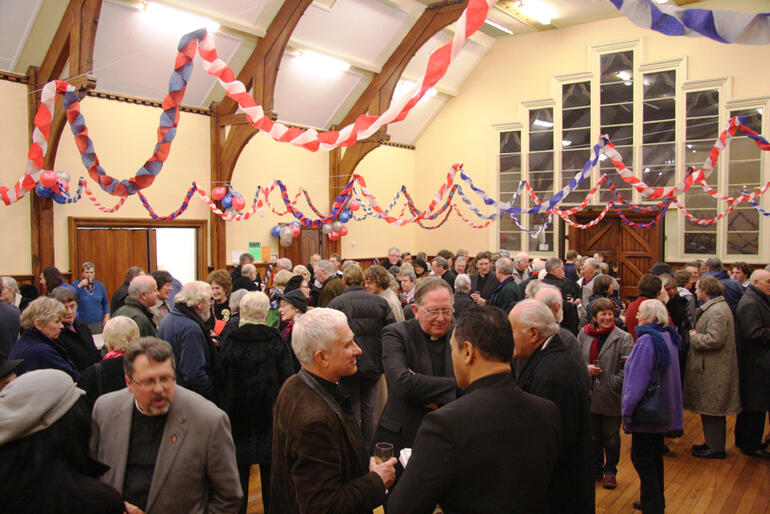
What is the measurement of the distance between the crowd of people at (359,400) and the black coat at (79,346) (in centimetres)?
1

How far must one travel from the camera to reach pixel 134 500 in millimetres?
1854

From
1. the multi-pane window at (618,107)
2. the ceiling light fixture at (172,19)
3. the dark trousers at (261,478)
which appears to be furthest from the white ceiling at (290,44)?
the dark trousers at (261,478)

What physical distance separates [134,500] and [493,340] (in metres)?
1.29

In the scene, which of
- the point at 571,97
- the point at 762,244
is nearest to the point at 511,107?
the point at 571,97

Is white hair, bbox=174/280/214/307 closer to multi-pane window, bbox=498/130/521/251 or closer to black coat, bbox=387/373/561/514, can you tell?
black coat, bbox=387/373/561/514

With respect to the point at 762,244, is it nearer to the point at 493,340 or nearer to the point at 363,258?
the point at 363,258

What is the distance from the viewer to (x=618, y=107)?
12023 millimetres

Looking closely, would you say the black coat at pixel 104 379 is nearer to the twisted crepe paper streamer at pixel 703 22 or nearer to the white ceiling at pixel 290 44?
the twisted crepe paper streamer at pixel 703 22

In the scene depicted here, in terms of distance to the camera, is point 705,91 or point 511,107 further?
point 511,107

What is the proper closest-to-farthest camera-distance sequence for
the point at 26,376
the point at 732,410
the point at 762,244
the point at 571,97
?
1. the point at 26,376
2. the point at 732,410
3. the point at 762,244
4. the point at 571,97

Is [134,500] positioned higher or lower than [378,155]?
lower

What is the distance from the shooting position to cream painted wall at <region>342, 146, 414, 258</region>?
521 inches

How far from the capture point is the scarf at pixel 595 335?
145 inches

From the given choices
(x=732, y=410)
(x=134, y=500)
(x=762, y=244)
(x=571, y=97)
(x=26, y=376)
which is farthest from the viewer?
(x=571, y=97)
